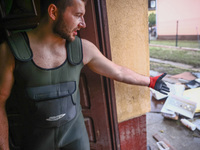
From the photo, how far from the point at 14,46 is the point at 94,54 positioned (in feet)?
2.22

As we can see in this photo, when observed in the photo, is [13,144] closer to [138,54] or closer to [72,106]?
[72,106]

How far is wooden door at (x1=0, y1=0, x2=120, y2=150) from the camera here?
1661 millimetres

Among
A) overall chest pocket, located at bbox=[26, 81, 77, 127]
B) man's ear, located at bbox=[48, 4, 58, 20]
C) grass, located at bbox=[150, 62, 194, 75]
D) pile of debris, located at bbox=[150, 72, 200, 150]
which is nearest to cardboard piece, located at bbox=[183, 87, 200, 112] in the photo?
pile of debris, located at bbox=[150, 72, 200, 150]

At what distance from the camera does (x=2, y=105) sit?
1.37 metres

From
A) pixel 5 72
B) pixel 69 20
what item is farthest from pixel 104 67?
pixel 5 72

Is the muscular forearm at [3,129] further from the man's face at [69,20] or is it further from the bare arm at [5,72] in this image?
the man's face at [69,20]

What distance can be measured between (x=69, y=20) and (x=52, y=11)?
5.7 inches

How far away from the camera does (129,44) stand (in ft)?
6.06

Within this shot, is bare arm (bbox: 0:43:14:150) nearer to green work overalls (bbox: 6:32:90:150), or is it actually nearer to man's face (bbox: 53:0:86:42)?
green work overalls (bbox: 6:32:90:150)

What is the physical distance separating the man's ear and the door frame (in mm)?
496

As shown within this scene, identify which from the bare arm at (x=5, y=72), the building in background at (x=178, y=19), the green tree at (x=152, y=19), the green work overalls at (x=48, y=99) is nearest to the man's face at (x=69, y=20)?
the green work overalls at (x=48, y=99)

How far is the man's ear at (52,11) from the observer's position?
1251mm

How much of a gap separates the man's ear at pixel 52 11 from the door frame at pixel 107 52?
50cm

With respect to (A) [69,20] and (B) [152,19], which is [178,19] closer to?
(B) [152,19]
